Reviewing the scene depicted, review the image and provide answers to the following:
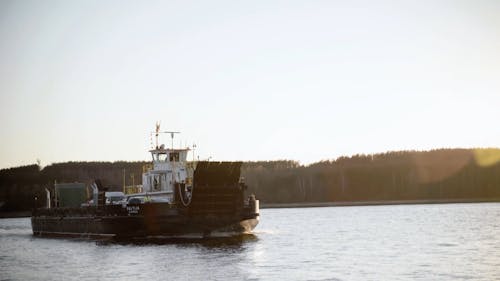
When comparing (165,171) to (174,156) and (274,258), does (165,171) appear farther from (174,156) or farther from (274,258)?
(274,258)

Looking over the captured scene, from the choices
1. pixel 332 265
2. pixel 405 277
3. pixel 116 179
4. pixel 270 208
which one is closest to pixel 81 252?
pixel 332 265

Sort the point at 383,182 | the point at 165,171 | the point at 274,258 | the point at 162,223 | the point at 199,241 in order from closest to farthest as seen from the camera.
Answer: the point at 274,258
the point at 162,223
the point at 199,241
the point at 165,171
the point at 383,182

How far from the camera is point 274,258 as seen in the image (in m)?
40.4

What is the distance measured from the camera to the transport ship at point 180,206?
50188mm

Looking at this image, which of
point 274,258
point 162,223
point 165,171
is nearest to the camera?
point 274,258

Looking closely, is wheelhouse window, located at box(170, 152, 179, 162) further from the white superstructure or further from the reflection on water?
the reflection on water

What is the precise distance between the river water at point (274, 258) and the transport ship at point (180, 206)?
45.4 inches

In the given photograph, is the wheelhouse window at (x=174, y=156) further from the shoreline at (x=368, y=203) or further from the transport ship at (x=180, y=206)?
the shoreline at (x=368, y=203)

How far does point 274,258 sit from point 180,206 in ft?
39.7

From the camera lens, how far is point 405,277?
3159 centimetres

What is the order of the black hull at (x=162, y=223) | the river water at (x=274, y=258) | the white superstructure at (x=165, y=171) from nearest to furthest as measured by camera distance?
1. the river water at (x=274, y=258)
2. the black hull at (x=162, y=223)
3. the white superstructure at (x=165, y=171)

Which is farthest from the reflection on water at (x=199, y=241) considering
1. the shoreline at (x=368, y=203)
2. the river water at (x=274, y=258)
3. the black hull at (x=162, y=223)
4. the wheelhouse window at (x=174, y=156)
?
the shoreline at (x=368, y=203)

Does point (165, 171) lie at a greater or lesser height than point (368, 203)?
greater

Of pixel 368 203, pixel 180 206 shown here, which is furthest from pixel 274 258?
pixel 368 203
